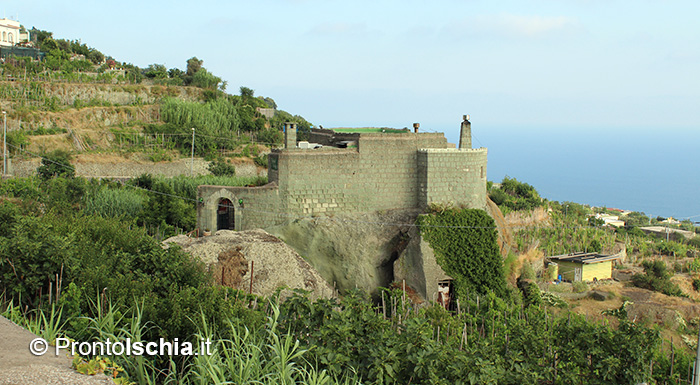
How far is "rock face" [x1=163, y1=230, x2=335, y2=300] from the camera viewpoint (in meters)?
18.0

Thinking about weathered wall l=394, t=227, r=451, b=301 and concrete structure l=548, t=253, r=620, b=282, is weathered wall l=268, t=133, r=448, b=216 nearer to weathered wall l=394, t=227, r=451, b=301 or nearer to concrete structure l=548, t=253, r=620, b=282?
weathered wall l=394, t=227, r=451, b=301

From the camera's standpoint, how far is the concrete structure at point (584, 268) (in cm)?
2511

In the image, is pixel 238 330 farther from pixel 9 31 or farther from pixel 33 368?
pixel 9 31

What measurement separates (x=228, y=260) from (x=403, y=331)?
9.78 meters

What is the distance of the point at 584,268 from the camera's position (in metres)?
25.1

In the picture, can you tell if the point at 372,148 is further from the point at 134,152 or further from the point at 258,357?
the point at 134,152

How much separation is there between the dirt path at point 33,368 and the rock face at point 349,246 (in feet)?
45.6

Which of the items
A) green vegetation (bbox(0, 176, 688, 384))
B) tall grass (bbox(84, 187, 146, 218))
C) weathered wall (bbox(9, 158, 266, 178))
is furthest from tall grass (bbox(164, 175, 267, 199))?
green vegetation (bbox(0, 176, 688, 384))

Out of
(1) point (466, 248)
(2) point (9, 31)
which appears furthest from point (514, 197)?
(2) point (9, 31)

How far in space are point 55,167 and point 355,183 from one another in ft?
77.9

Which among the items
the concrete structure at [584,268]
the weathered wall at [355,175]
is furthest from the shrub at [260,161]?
the concrete structure at [584,268]

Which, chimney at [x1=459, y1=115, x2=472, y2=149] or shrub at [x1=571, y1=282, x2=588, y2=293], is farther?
shrub at [x1=571, y1=282, x2=588, y2=293]

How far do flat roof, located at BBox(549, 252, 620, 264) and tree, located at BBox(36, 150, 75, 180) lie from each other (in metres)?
28.0

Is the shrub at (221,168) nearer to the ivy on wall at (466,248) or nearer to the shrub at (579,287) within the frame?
the ivy on wall at (466,248)
